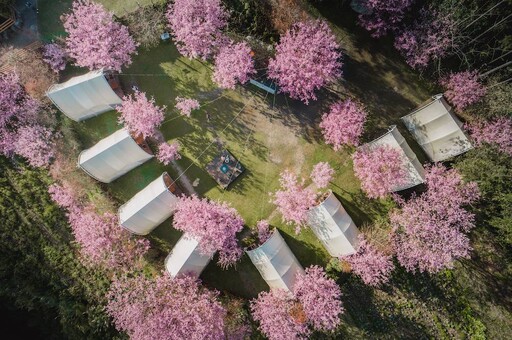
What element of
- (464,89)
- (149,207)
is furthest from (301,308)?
(464,89)

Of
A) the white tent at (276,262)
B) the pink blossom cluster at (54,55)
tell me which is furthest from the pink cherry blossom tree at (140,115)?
the white tent at (276,262)

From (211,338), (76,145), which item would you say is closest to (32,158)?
(76,145)

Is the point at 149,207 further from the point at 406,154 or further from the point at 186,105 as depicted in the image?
the point at 406,154

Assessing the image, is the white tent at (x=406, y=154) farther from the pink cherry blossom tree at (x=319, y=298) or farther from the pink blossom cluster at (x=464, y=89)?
the pink cherry blossom tree at (x=319, y=298)

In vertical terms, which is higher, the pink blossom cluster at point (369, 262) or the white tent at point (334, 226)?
the white tent at point (334, 226)

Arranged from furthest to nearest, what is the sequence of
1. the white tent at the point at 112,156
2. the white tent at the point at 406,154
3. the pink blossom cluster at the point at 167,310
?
the white tent at the point at 112,156 < the white tent at the point at 406,154 < the pink blossom cluster at the point at 167,310

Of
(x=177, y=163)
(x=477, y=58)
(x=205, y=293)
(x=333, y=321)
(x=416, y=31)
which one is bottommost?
(x=333, y=321)

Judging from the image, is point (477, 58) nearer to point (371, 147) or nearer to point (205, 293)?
point (371, 147)
